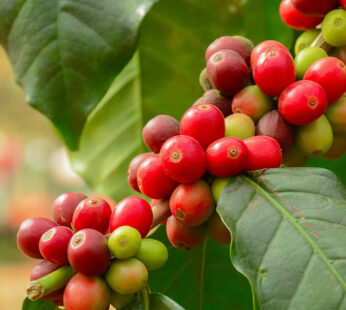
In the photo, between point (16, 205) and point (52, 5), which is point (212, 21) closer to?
point (52, 5)

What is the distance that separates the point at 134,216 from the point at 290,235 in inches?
5.6

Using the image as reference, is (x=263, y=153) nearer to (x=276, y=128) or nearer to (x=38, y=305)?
(x=276, y=128)

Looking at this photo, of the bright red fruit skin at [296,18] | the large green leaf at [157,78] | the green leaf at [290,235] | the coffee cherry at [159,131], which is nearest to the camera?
the green leaf at [290,235]

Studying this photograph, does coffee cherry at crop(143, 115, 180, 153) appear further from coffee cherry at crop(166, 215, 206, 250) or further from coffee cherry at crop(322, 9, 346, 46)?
coffee cherry at crop(322, 9, 346, 46)

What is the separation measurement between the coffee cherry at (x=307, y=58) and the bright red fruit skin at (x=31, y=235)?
0.32 m

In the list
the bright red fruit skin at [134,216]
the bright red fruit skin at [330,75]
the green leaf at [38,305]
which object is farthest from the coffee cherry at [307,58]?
the green leaf at [38,305]

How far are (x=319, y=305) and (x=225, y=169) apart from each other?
15 cm

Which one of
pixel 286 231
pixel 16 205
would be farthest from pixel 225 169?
pixel 16 205

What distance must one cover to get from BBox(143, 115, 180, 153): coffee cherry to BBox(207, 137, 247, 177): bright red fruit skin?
0.18 feet

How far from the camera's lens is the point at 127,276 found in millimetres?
490

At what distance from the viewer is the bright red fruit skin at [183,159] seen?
513 mm

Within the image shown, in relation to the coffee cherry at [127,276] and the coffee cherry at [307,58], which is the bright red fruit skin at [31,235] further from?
the coffee cherry at [307,58]

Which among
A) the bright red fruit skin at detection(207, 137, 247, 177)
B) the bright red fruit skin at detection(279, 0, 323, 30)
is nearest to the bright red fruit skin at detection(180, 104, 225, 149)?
the bright red fruit skin at detection(207, 137, 247, 177)

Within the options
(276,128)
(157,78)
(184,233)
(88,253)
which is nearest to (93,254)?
(88,253)
